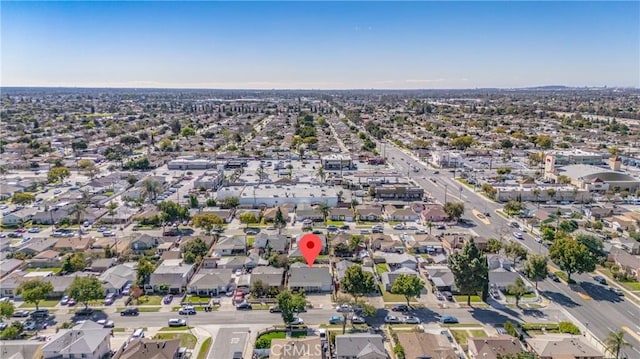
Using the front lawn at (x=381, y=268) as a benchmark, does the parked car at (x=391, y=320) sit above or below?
above

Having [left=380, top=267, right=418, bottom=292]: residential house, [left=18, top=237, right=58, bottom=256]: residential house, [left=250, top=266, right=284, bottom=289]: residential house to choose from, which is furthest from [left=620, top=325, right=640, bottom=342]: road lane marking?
[left=18, top=237, right=58, bottom=256]: residential house

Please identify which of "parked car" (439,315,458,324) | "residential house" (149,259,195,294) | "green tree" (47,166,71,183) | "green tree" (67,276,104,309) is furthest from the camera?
"green tree" (47,166,71,183)

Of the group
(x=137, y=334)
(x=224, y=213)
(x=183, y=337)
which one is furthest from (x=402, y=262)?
(x=224, y=213)

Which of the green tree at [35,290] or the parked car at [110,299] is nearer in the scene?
the green tree at [35,290]

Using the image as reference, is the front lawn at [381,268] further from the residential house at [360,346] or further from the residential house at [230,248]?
the residential house at [230,248]

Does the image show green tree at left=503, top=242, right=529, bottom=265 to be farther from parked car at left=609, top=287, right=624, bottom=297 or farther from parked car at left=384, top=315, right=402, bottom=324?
parked car at left=384, top=315, right=402, bottom=324

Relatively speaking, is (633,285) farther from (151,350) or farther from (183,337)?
(151,350)

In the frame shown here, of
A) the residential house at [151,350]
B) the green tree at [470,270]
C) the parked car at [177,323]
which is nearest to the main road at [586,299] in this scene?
the green tree at [470,270]
